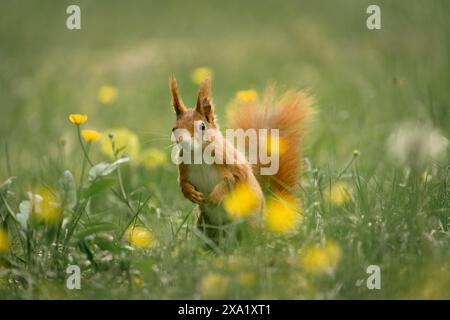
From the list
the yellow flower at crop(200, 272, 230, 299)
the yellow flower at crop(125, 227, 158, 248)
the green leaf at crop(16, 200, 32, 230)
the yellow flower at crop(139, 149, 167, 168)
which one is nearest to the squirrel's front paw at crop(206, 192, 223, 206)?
the yellow flower at crop(125, 227, 158, 248)

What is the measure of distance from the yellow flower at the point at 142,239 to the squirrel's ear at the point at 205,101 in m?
0.52

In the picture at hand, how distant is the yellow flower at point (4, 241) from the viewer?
2861 mm

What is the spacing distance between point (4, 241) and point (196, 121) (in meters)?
0.86

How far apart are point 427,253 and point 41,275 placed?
1.39 m

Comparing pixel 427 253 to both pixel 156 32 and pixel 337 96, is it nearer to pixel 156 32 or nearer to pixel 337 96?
pixel 337 96

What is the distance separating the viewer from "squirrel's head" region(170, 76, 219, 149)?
9.82 feet

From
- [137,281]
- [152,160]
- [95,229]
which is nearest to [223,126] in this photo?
[152,160]

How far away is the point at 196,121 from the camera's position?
3.02 m

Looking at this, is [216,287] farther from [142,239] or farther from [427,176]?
[427,176]

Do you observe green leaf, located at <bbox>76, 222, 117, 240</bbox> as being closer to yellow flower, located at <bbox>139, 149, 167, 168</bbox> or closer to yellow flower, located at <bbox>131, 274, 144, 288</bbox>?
yellow flower, located at <bbox>131, 274, 144, 288</bbox>

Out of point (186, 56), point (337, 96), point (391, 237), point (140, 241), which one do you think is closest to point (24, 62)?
point (186, 56)

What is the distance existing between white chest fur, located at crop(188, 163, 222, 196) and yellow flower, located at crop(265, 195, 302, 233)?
0.83 ft

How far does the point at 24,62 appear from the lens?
7121 mm

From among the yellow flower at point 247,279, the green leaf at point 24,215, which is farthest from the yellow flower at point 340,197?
the green leaf at point 24,215
